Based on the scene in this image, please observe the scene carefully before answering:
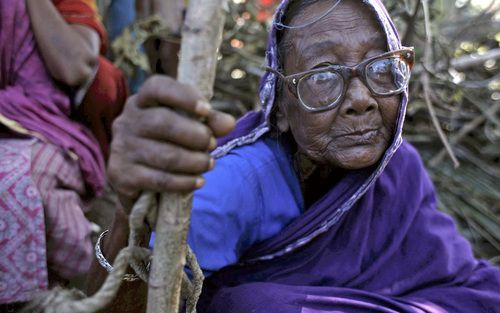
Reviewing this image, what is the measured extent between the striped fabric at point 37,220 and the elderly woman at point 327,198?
0.55m

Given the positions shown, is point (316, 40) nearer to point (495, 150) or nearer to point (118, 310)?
point (118, 310)

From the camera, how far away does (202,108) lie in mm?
977

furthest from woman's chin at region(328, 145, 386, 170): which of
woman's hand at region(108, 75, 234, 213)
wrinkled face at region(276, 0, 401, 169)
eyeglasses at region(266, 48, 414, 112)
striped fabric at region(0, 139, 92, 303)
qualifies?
striped fabric at region(0, 139, 92, 303)

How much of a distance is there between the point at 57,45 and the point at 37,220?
0.70 metres

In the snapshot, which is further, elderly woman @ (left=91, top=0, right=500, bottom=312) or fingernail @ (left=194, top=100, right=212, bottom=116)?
elderly woman @ (left=91, top=0, right=500, bottom=312)

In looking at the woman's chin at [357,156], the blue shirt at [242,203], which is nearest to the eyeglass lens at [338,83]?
the woman's chin at [357,156]

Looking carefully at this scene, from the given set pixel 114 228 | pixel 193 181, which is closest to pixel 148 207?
pixel 193 181

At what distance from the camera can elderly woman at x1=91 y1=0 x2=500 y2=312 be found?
168cm

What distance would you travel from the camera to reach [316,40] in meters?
1.70

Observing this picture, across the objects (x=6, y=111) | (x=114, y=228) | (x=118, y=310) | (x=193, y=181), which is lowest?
(x=118, y=310)

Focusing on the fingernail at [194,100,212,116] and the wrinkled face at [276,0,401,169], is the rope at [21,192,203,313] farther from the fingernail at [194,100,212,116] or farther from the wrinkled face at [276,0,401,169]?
the wrinkled face at [276,0,401,169]

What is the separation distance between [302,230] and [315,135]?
285 mm

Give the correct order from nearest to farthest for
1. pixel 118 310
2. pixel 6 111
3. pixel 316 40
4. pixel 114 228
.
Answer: pixel 114 228 < pixel 118 310 < pixel 316 40 < pixel 6 111

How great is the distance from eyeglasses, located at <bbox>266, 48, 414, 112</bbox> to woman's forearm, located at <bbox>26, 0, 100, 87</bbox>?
37.3 inches
